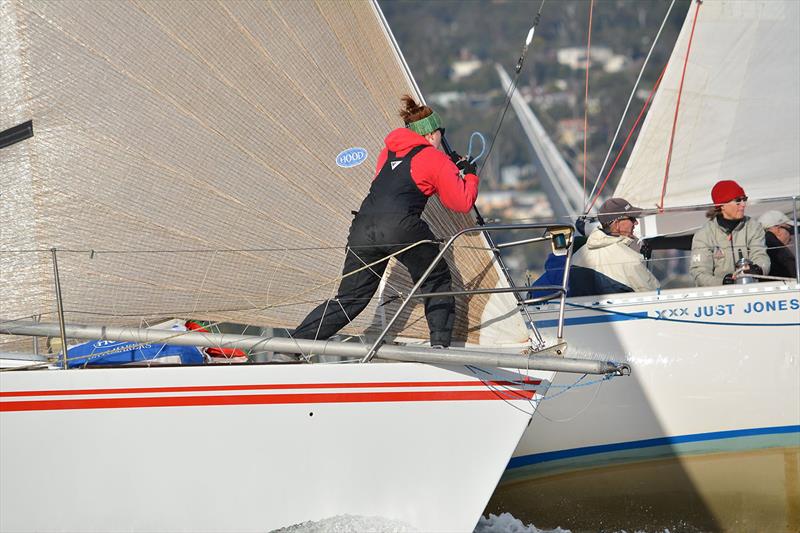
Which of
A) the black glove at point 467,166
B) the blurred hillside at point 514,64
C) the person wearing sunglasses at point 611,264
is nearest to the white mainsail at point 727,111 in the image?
the person wearing sunglasses at point 611,264

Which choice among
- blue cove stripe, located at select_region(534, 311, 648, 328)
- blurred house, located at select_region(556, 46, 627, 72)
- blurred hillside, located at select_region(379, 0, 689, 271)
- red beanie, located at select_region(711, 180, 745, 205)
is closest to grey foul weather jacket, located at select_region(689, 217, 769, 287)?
red beanie, located at select_region(711, 180, 745, 205)

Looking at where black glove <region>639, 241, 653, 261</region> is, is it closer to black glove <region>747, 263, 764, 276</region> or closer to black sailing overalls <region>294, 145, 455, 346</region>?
black glove <region>747, 263, 764, 276</region>

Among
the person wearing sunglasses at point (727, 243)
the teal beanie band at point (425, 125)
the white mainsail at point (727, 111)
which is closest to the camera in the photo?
the teal beanie band at point (425, 125)

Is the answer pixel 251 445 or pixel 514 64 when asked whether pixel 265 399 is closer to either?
pixel 251 445

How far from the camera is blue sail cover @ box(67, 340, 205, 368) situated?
538 centimetres

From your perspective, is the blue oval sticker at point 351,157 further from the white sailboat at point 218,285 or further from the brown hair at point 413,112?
the brown hair at point 413,112

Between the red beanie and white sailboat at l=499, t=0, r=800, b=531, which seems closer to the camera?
white sailboat at l=499, t=0, r=800, b=531

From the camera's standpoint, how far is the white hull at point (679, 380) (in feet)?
20.7

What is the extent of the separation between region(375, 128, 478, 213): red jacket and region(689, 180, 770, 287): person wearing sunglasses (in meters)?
2.06

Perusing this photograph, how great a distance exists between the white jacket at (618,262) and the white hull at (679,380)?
141 millimetres

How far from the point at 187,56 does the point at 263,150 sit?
1.84ft

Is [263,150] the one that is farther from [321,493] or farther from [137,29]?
[321,493]

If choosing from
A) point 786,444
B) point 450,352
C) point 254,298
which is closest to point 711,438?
point 786,444

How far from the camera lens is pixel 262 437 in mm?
4902
